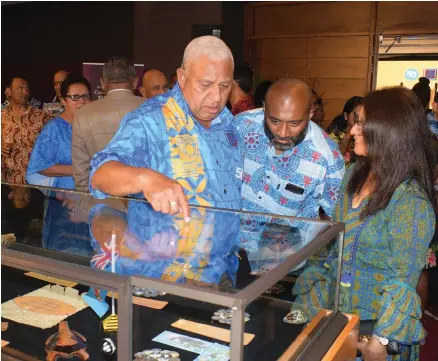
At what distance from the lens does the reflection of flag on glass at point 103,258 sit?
1.05 meters

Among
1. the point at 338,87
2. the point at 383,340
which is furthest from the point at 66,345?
the point at 338,87

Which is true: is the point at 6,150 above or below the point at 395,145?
below

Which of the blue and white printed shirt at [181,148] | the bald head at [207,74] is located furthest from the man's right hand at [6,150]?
the bald head at [207,74]

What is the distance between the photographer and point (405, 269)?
1.61m

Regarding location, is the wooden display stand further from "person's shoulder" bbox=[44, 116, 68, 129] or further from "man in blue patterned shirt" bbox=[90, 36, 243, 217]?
"person's shoulder" bbox=[44, 116, 68, 129]

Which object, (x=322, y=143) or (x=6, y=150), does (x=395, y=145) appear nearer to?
(x=322, y=143)

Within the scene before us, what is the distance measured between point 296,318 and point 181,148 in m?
0.74

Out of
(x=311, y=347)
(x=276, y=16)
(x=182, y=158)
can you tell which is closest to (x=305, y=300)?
(x=311, y=347)

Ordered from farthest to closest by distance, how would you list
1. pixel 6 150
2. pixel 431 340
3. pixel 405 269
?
pixel 6 150 < pixel 431 340 < pixel 405 269

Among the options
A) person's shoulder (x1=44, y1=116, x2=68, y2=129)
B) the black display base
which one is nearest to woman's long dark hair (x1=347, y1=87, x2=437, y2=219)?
the black display base

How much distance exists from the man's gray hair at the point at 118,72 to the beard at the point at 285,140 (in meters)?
1.15

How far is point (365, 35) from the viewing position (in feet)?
22.3

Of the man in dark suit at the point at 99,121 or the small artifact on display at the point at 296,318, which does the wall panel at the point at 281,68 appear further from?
the small artifact on display at the point at 296,318

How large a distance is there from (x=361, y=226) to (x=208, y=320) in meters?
0.75
